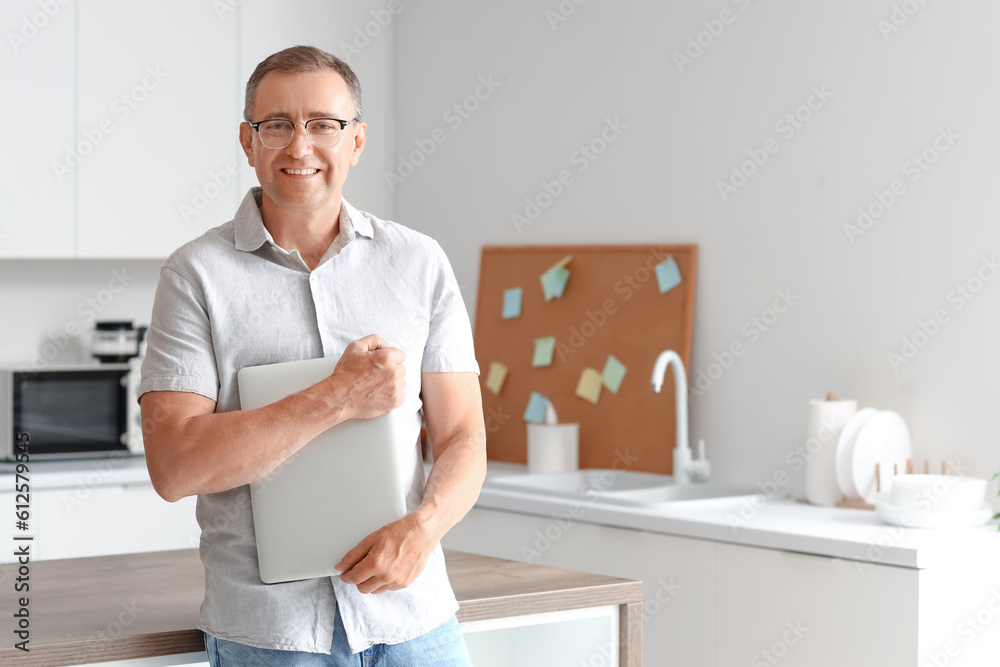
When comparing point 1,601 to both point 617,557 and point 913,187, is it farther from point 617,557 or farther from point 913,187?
point 913,187

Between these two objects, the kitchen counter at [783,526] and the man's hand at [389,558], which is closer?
the man's hand at [389,558]

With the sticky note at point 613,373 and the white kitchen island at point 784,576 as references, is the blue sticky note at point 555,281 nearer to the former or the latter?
the sticky note at point 613,373

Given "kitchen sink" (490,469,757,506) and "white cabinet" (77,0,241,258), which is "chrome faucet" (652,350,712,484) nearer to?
"kitchen sink" (490,469,757,506)

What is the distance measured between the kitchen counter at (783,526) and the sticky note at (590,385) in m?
0.43

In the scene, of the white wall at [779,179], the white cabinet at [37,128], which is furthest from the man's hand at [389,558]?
the white cabinet at [37,128]

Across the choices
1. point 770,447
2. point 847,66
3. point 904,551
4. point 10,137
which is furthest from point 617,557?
point 10,137

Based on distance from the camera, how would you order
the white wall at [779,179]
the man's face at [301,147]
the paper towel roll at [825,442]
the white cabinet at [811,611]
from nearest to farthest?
the man's face at [301,147], the white cabinet at [811,611], the white wall at [779,179], the paper towel roll at [825,442]

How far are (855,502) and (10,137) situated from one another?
2.50 metres

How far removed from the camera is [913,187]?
272 cm

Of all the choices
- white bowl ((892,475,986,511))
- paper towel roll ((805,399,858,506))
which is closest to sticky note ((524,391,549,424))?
paper towel roll ((805,399,858,506))

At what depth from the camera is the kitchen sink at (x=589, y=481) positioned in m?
3.19

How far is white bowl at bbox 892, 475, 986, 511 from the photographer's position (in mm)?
2447

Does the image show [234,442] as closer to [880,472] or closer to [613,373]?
[880,472]

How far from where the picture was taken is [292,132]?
1.36 metres
